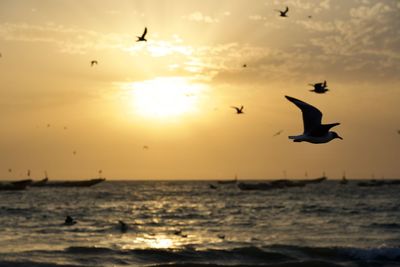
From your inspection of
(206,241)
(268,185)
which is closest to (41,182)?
(268,185)

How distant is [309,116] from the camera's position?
14945 millimetres

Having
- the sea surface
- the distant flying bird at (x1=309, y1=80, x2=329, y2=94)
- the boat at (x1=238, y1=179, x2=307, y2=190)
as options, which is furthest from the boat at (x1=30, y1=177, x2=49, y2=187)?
the distant flying bird at (x1=309, y1=80, x2=329, y2=94)

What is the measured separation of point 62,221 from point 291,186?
108987mm

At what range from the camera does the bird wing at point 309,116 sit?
48.2 ft

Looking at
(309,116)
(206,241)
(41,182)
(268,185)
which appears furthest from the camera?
(41,182)

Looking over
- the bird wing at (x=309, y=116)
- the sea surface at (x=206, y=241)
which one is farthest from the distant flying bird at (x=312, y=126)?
the sea surface at (x=206, y=241)

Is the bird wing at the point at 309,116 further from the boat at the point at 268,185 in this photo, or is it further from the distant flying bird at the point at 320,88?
the boat at the point at 268,185

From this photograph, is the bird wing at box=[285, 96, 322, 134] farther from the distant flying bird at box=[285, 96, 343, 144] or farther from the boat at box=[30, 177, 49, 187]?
the boat at box=[30, 177, 49, 187]

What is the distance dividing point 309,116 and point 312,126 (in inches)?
12.2

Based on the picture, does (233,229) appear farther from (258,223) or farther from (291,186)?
(291,186)

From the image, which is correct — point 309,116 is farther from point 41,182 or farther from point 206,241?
point 41,182

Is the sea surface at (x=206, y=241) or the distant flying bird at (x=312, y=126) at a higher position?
the distant flying bird at (x=312, y=126)

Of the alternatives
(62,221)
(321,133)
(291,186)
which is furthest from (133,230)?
(291,186)

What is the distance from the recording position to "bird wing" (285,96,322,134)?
48.2 ft
